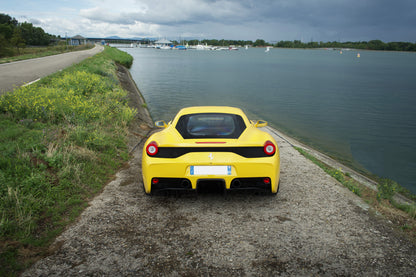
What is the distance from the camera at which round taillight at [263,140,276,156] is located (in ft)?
12.3

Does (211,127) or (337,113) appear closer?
(211,127)

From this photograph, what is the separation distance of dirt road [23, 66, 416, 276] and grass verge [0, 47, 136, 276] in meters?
0.25

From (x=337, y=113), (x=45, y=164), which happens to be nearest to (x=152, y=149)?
(x=45, y=164)

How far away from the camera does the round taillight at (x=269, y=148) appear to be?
12.3 feet

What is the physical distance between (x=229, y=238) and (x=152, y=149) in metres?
1.47

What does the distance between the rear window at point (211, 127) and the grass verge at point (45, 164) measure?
1718 mm

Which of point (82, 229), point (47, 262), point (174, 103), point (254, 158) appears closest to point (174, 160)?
point (254, 158)

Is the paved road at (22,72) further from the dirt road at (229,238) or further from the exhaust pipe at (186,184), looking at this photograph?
the exhaust pipe at (186,184)

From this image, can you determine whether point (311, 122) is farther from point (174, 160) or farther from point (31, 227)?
point (31, 227)

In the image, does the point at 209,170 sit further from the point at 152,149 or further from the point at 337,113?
the point at 337,113

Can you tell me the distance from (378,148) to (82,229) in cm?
1282

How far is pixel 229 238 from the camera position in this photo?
3.23 metres

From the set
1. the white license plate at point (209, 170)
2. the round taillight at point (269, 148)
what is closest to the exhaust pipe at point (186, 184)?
the white license plate at point (209, 170)

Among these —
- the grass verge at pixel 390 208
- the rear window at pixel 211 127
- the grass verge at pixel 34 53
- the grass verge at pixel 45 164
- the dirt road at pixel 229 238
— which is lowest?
the grass verge at pixel 390 208
